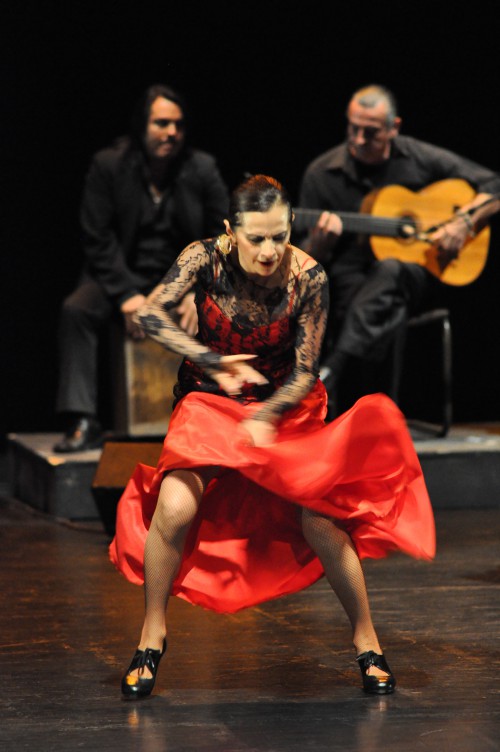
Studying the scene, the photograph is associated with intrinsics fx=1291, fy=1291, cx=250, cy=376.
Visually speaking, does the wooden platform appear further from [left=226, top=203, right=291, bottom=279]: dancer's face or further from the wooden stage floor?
[left=226, top=203, right=291, bottom=279]: dancer's face

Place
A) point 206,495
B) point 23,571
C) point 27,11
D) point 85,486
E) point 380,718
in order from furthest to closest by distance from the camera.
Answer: point 27,11
point 85,486
point 23,571
point 206,495
point 380,718

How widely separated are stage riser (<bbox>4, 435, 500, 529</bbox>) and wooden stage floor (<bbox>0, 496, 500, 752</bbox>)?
61 cm

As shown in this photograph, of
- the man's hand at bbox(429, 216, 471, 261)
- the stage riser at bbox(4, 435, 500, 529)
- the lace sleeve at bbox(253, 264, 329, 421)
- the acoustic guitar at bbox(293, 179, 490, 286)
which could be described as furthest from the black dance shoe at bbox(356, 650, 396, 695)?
the man's hand at bbox(429, 216, 471, 261)

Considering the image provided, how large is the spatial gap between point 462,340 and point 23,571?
286 centimetres

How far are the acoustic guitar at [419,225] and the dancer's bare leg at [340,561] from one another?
90.2 inches

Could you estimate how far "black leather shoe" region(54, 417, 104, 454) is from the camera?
4703 millimetres

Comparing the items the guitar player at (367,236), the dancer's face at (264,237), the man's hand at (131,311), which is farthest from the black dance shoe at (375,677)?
the man's hand at (131,311)

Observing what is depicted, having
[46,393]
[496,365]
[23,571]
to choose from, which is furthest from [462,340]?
[23,571]

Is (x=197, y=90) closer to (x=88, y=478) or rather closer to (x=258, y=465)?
(x=88, y=478)

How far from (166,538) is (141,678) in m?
0.28

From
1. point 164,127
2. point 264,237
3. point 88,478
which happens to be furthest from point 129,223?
point 264,237

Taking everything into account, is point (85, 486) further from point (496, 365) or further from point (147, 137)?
point (496, 365)

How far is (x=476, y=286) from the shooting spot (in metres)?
5.97

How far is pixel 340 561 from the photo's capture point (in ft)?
8.54
